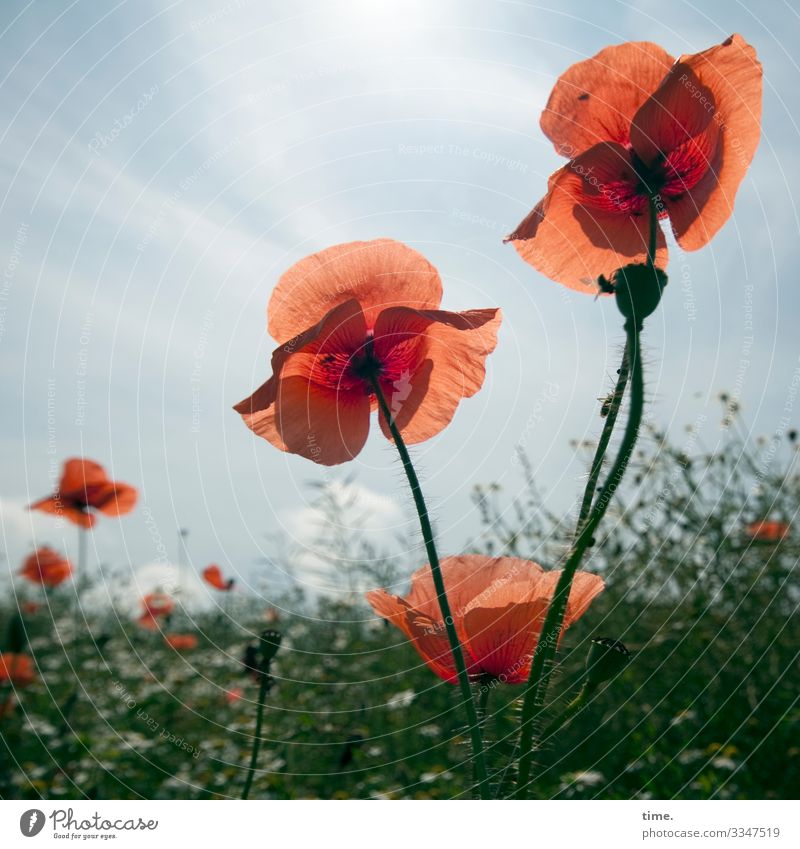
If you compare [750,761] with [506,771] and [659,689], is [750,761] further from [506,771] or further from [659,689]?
[506,771]

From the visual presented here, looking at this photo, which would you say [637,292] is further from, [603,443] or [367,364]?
[367,364]

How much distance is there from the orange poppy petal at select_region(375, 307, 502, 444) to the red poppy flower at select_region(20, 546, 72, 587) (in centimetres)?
166

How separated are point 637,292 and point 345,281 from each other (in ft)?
0.63

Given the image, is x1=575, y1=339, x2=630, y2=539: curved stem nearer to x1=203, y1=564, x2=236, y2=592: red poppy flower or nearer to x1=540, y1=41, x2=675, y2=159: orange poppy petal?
x1=540, y1=41, x2=675, y2=159: orange poppy petal

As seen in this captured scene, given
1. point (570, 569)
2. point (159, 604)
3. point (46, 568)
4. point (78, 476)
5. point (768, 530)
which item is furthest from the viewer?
point (159, 604)

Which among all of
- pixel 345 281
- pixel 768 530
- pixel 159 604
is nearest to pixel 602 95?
pixel 345 281

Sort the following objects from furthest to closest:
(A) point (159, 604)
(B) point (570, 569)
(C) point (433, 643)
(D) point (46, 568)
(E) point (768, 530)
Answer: (A) point (159, 604), (D) point (46, 568), (E) point (768, 530), (C) point (433, 643), (B) point (570, 569)

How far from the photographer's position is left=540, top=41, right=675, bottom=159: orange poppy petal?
0.41m

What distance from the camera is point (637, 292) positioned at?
299 millimetres

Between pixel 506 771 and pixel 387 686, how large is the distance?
1.87 m

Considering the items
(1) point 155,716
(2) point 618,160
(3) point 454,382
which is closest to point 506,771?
(3) point 454,382

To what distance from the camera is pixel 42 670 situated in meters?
2.88
